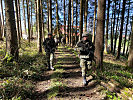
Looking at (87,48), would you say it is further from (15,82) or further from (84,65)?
(15,82)

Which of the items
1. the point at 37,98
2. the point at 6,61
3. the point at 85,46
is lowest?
the point at 37,98

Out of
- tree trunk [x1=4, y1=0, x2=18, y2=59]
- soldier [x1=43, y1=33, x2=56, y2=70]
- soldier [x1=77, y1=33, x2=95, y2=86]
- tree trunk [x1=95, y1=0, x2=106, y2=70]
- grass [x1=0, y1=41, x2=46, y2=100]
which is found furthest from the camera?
soldier [x1=43, y1=33, x2=56, y2=70]

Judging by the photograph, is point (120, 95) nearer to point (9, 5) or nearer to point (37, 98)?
point (37, 98)

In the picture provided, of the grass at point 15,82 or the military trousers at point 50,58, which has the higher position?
the military trousers at point 50,58

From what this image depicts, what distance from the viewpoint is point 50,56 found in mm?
6340

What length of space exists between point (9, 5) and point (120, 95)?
280 inches

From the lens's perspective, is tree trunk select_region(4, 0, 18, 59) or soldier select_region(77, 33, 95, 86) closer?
soldier select_region(77, 33, 95, 86)

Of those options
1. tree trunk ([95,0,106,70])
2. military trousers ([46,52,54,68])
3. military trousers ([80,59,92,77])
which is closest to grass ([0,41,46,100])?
military trousers ([46,52,54,68])

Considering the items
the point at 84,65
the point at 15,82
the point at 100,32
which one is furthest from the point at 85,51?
the point at 15,82

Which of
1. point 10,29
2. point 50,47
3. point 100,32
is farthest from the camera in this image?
point 50,47

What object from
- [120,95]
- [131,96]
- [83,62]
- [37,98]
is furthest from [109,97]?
[37,98]

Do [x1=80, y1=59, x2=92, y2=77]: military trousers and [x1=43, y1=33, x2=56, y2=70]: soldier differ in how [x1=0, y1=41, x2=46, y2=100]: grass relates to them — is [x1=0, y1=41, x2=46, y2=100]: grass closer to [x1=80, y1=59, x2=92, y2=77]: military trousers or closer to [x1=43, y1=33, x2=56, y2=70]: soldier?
[x1=43, y1=33, x2=56, y2=70]: soldier

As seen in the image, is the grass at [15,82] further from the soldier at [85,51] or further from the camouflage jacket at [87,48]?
the camouflage jacket at [87,48]

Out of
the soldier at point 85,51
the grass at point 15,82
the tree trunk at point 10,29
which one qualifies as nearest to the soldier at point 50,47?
the grass at point 15,82
